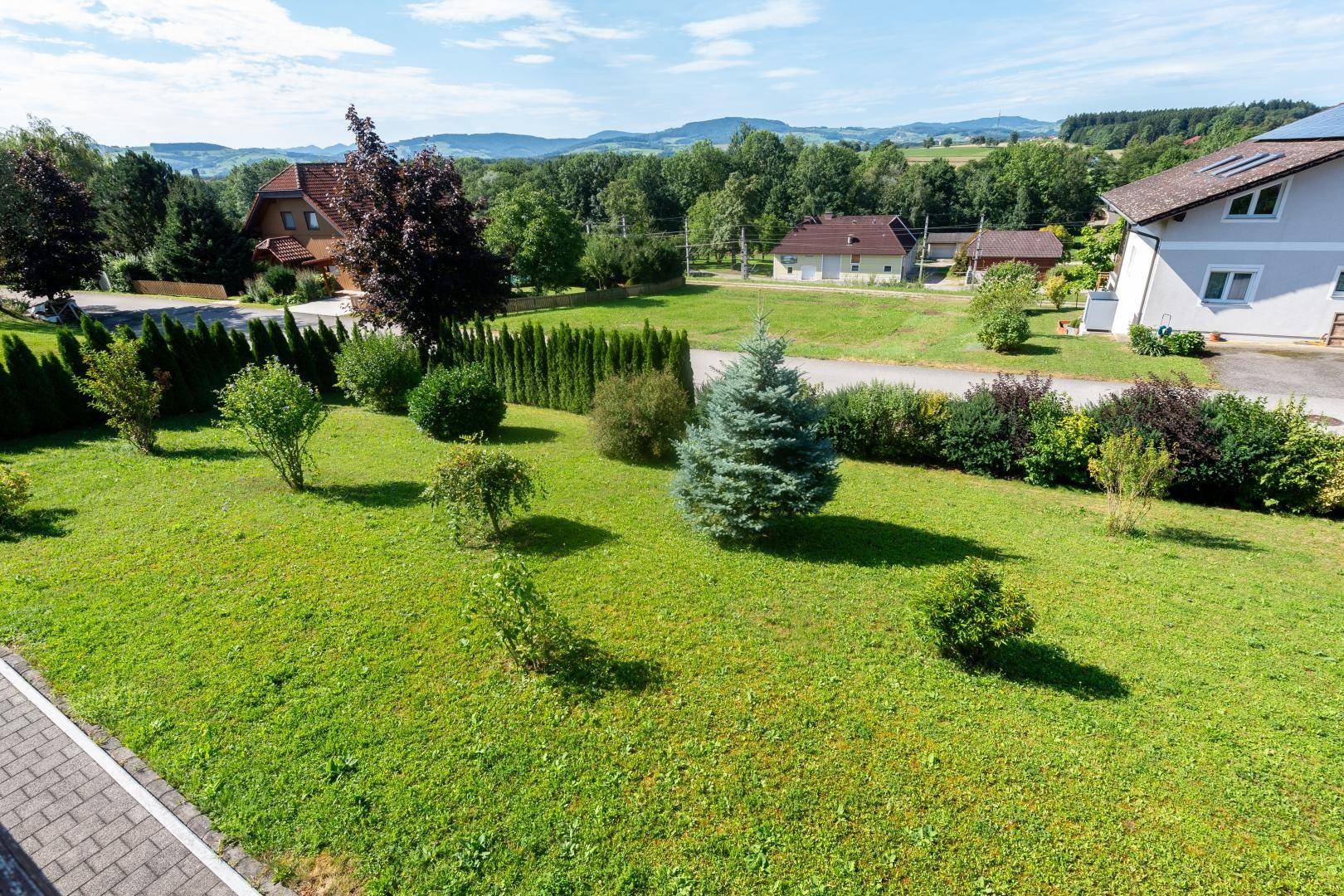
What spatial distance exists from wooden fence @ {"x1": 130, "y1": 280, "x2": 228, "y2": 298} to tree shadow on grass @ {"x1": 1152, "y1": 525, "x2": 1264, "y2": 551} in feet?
148

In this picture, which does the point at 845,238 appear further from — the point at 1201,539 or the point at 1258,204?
the point at 1201,539

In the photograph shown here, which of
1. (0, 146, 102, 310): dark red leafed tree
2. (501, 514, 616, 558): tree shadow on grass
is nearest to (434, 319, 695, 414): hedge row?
(501, 514, 616, 558): tree shadow on grass

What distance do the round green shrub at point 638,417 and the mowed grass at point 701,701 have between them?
347cm

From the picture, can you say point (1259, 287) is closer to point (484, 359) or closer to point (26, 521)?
point (484, 359)

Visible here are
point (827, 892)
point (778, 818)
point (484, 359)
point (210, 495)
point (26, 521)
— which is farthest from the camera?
point (484, 359)

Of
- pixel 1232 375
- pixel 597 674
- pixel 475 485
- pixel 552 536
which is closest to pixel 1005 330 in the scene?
pixel 1232 375

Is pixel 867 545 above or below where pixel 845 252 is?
below

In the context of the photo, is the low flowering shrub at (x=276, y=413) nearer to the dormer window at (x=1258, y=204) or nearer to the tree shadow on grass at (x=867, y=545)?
the tree shadow on grass at (x=867, y=545)

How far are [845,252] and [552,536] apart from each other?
179 feet

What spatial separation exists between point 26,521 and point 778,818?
468 inches

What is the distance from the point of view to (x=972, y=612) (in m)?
6.39

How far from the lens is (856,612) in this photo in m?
7.64

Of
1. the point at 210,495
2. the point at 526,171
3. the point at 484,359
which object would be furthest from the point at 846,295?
the point at 526,171

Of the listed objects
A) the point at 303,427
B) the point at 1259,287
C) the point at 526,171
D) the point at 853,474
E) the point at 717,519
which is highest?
the point at 526,171
